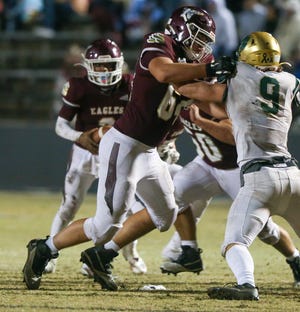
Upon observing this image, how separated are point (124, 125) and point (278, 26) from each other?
885 cm

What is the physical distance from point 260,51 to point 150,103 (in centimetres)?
81

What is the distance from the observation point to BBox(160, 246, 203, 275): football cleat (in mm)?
7500

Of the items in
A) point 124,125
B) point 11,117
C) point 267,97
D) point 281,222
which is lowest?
point 11,117

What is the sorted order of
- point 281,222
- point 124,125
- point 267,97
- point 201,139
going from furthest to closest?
point 281,222 → point 201,139 → point 124,125 → point 267,97

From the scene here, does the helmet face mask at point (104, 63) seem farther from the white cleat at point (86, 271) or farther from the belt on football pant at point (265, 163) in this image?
the belt on football pant at point (265, 163)

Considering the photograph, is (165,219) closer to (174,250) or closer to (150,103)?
(150,103)

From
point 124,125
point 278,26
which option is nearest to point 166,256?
point 124,125

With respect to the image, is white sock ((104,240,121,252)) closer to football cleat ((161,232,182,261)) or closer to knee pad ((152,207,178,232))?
knee pad ((152,207,178,232))

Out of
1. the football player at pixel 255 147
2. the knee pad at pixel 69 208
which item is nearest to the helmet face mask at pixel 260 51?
the football player at pixel 255 147

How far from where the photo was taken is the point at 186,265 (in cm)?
750

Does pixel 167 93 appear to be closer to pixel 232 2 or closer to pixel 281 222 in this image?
pixel 281 222

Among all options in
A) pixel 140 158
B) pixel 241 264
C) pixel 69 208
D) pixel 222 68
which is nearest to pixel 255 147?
pixel 222 68

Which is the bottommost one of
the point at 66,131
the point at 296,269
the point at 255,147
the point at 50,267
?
the point at 50,267

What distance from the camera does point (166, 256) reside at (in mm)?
7969
